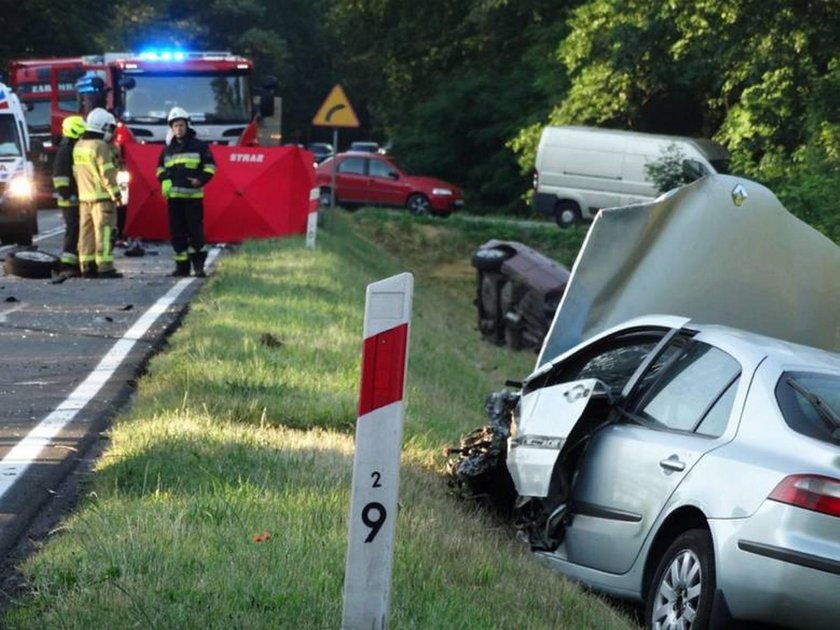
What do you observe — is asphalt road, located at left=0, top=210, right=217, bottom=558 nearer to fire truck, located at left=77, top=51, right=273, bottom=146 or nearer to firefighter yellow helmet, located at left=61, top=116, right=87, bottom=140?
firefighter yellow helmet, located at left=61, top=116, right=87, bottom=140

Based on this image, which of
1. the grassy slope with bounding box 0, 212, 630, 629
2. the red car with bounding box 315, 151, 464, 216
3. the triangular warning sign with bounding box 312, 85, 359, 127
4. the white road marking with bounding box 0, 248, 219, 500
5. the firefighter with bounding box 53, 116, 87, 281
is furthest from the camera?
the red car with bounding box 315, 151, 464, 216

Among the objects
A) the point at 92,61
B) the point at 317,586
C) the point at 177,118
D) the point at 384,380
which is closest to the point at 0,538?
the point at 317,586

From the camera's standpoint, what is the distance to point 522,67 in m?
51.8

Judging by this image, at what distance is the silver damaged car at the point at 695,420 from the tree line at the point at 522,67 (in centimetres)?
1024

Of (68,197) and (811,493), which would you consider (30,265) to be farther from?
(811,493)

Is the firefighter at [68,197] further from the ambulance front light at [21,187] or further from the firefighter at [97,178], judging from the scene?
the ambulance front light at [21,187]

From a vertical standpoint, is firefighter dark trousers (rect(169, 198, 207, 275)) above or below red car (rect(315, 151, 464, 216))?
above

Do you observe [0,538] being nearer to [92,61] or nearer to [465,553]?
[465,553]

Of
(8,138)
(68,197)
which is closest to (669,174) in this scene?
(8,138)

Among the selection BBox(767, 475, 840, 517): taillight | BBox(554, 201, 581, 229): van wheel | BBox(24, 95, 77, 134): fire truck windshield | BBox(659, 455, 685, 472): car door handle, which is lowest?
BBox(554, 201, 581, 229): van wheel

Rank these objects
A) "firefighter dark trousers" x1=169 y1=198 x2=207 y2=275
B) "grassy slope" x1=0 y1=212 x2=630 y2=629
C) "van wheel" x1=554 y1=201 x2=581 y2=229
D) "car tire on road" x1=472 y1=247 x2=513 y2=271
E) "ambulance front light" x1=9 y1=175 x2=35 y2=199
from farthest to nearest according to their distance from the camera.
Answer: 1. "van wheel" x1=554 y1=201 x2=581 y2=229
2. "ambulance front light" x1=9 y1=175 x2=35 y2=199
3. "car tire on road" x1=472 y1=247 x2=513 y2=271
4. "firefighter dark trousers" x1=169 y1=198 x2=207 y2=275
5. "grassy slope" x1=0 y1=212 x2=630 y2=629

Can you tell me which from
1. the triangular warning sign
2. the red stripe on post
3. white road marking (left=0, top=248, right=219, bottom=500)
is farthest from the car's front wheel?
the triangular warning sign

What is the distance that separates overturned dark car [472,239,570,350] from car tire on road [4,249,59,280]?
6134mm

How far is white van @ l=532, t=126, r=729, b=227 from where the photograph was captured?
40812 mm
